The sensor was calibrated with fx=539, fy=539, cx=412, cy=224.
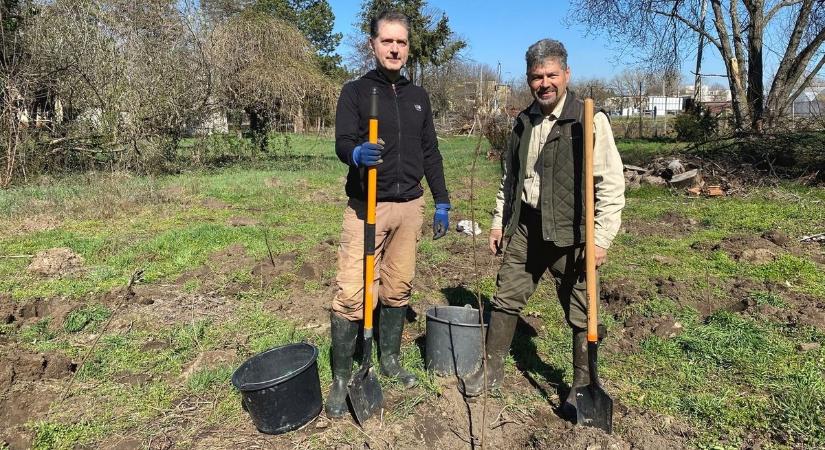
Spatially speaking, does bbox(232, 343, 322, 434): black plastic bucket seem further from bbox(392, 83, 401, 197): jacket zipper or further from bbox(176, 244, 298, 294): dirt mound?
bbox(176, 244, 298, 294): dirt mound

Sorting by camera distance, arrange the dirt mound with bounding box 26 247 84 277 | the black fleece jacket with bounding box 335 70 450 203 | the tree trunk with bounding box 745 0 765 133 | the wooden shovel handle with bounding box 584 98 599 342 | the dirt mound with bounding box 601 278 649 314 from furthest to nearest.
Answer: the tree trunk with bounding box 745 0 765 133 < the dirt mound with bounding box 26 247 84 277 < the dirt mound with bounding box 601 278 649 314 < the black fleece jacket with bounding box 335 70 450 203 < the wooden shovel handle with bounding box 584 98 599 342

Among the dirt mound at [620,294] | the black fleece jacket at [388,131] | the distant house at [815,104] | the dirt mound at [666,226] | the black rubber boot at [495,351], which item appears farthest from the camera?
the distant house at [815,104]

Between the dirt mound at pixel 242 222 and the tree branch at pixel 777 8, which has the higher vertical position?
the tree branch at pixel 777 8

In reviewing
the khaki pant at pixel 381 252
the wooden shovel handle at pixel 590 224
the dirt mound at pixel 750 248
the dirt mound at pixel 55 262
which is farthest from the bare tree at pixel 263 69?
the wooden shovel handle at pixel 590 224

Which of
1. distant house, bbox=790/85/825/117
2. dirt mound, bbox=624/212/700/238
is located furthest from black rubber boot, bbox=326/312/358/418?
distant house, bbox=790/85/825/117

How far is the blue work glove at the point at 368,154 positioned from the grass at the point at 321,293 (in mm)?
1383

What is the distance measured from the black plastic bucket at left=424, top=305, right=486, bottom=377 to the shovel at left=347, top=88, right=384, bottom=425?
0.49m

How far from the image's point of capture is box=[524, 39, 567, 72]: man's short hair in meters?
2.60

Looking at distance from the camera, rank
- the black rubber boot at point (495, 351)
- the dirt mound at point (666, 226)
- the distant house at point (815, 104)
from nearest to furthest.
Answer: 1. the black rubber boot at point (495, 351)
2. the dirt mound at point (666, 226)
3. the distant house at point (815, 104)

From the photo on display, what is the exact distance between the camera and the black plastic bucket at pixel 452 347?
3.28 m

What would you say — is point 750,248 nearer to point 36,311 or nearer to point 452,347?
point 452,347

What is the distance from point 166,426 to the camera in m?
2.89

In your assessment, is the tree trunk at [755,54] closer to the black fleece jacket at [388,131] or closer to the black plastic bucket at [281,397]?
the black fleece jacket at [388,131]

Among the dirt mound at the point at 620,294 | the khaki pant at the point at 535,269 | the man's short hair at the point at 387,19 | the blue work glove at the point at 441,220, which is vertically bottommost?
the dirt mound at the point at 620,294
